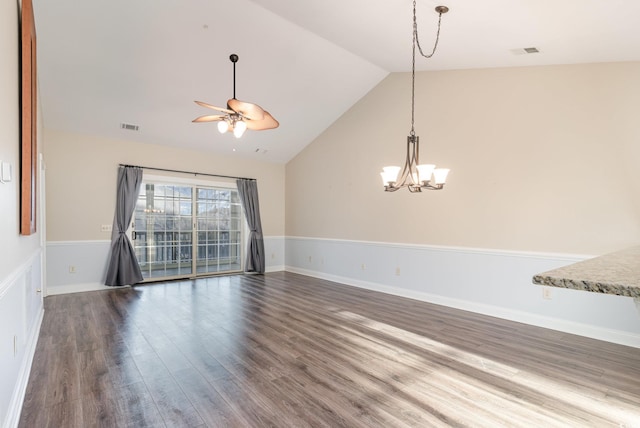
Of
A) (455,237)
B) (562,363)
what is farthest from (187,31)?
(562,363)

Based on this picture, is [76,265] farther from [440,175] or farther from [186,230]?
[440,175]

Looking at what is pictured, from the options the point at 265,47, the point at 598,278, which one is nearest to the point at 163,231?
the point at 265,47

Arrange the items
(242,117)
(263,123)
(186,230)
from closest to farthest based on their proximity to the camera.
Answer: (242,117), (263,123), (186,230)

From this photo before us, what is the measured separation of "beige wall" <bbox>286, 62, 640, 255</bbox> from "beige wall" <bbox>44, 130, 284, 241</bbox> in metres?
3.92

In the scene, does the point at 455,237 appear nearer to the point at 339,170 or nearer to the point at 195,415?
the point at 339,170

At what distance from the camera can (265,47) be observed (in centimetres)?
442

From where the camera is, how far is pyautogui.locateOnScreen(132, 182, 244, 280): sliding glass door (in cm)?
640

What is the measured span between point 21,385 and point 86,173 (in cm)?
429

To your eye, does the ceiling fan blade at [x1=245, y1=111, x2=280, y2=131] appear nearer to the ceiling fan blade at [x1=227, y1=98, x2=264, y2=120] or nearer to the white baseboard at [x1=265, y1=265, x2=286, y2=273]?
the ceiling fan blade at [x1=227, y1=98, x2=264, y2=120]

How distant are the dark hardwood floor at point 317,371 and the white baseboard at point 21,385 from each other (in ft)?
0.17

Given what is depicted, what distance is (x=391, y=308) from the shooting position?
469 centimetres

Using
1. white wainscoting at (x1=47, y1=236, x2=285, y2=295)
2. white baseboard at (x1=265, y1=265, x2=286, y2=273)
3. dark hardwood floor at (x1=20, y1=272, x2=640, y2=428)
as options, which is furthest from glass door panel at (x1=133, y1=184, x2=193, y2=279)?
dark hardwood floor at (x1=20, y1=272, x2=640, y2=428)

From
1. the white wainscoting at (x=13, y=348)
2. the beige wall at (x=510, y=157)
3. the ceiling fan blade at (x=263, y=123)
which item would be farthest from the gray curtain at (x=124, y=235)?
the beige wall at (x=510, y=157)

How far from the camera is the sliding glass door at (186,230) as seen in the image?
252 inches
